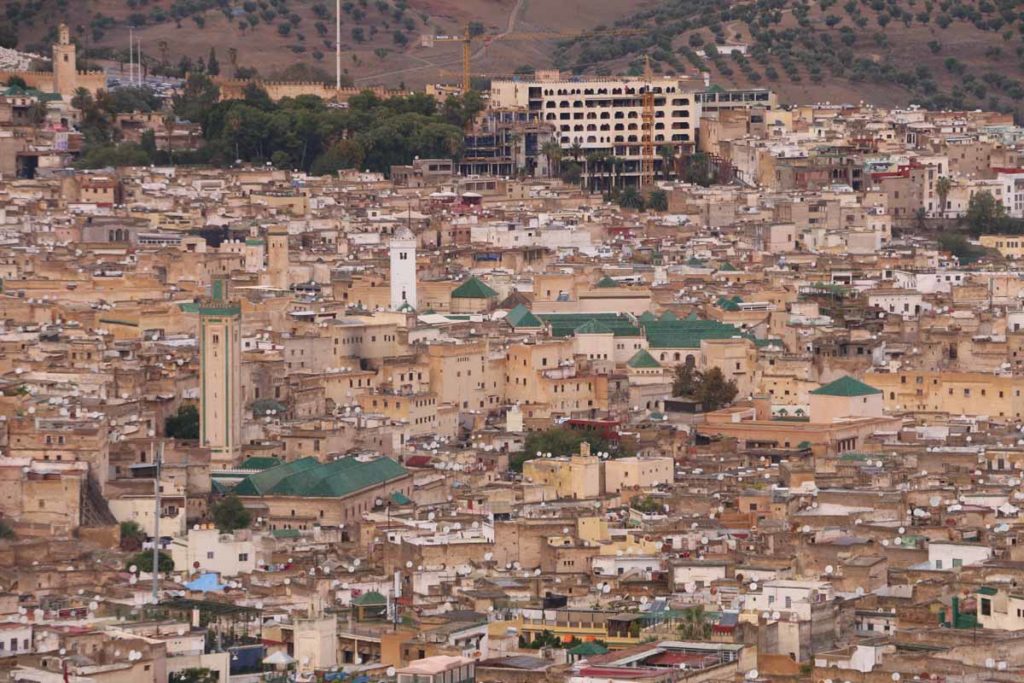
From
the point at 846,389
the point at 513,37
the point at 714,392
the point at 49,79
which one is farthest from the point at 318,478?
the point at 513,37

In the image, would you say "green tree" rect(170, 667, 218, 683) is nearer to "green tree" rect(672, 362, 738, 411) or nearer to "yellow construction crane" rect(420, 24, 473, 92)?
"green tree" rect(672, 362, 738, 411)

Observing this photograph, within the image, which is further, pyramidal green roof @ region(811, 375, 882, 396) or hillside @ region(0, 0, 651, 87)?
hillside @ region(0, 0, 651, 87)

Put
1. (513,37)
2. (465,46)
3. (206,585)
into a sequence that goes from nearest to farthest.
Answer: (206,585)
(465,46)
(513,37)

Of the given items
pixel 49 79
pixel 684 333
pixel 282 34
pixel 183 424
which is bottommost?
pixel 183 424

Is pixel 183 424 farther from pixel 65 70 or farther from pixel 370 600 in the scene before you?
pixel 65 70

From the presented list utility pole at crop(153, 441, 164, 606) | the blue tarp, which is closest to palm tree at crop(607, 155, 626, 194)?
utility pole at crop(153, 441, 164, 606)
